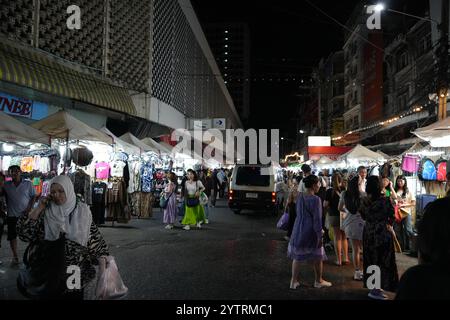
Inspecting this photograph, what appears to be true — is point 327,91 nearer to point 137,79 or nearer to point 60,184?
point 137,79

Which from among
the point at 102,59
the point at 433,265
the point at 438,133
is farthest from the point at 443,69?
the point at 102,59

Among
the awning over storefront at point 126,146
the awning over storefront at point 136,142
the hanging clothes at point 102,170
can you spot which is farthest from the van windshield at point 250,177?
the hanging clothes at point 102,170

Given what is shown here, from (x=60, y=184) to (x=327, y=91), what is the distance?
2492 inches

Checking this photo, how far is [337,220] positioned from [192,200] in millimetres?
5584

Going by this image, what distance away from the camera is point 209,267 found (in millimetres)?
7215

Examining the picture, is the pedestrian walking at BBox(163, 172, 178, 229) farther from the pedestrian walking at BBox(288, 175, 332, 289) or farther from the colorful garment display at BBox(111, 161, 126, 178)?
the pedestrian walking at BBox(288, 175, 332, 289)

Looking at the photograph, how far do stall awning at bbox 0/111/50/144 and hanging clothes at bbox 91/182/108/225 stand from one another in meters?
4.11

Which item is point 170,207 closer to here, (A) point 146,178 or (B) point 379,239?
(A) point 146,178

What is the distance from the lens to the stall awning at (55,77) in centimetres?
1142

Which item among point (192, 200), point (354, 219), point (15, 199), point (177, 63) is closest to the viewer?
point (354, 219)

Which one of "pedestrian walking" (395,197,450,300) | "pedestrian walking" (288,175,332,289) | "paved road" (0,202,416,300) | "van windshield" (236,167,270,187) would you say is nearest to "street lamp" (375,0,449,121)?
"paved road" (0,202,416,300)

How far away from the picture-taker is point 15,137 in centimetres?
719

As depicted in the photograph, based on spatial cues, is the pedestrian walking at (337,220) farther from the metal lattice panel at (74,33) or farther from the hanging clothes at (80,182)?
the metal lattice panel at (74,33)

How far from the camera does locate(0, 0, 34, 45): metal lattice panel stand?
38.2 ft
